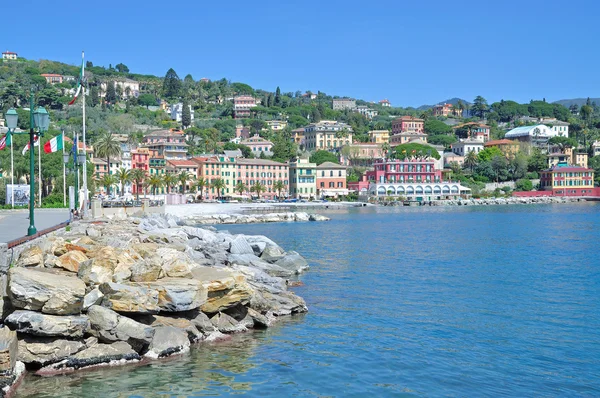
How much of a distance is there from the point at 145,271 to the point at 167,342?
233 cm

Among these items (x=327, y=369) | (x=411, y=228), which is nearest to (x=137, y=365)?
(x=327, y=369)

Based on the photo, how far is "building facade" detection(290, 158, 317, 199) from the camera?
114 meters

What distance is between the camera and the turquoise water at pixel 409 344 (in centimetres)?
1262

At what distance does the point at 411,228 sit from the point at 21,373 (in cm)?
4634

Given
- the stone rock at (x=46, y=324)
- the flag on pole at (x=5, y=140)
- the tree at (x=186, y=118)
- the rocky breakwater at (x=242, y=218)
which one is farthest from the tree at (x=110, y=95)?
the stone rock at (x=46, y=324)

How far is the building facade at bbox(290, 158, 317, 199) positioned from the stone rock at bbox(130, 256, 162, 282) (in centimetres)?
9703


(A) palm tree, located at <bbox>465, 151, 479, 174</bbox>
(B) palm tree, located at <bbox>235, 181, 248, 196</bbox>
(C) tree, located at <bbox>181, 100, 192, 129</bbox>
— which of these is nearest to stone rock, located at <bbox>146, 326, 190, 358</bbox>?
(B) palm tree, located at <bbox>235, 181, 248, 196</bbox>

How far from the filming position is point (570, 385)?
12.8 m

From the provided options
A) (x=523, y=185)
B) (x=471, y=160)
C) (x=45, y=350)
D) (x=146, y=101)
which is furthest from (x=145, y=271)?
(x=146, y=101)

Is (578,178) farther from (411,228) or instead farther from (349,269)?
(349,269)

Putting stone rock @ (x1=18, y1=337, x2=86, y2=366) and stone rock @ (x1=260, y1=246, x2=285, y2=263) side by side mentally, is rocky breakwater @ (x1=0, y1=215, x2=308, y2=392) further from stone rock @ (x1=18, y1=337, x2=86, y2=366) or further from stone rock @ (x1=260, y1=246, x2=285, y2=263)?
stone rock @ (x1=260, y1=246, x2=285, y2=263)

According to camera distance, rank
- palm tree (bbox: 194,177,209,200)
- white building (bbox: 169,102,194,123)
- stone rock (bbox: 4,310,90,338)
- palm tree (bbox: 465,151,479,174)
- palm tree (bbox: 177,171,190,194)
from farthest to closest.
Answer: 1. white building (bbox: 169,102,194,123)
2. palm tree (bbox: 465,151,479,174)
3. palm tree (bbox: 194,177,209,200)
4. palm tree (bbox: 177,171,190,194)
5. stone rock (bbox: 4,310,90,338)

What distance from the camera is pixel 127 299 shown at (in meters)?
14.5

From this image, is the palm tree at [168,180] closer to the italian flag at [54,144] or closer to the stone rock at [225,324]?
the italian flag at [54,144]
